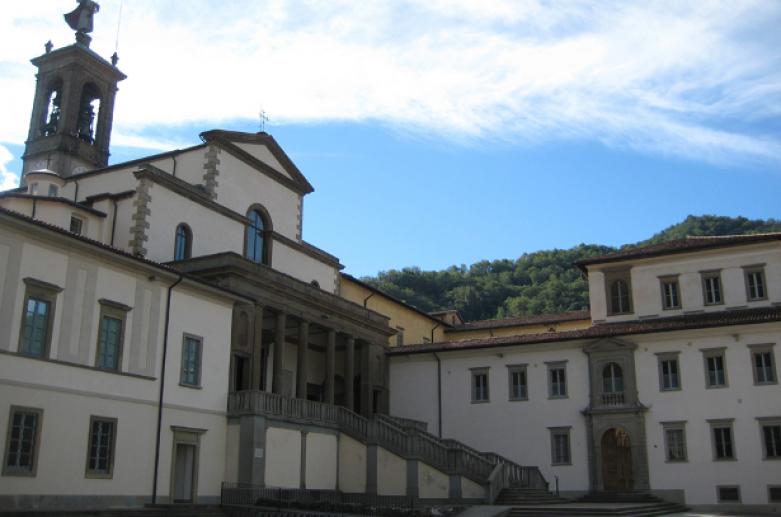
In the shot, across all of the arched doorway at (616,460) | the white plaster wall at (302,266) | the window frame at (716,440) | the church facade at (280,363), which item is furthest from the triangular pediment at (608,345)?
the white plaster wall at (302,266)

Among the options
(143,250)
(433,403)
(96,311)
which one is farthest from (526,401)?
(96,311)

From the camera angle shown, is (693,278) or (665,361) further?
(693,278)

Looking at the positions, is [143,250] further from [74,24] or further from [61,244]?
[74,24]

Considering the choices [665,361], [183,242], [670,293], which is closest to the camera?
[183,242]

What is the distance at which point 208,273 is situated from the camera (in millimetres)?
30000

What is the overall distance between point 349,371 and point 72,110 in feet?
74.5

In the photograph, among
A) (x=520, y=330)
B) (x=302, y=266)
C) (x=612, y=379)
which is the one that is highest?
(x=302, y=266)

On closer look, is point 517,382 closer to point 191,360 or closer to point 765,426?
point 765,426

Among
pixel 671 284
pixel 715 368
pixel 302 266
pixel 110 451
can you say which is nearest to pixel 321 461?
pixel 110 451

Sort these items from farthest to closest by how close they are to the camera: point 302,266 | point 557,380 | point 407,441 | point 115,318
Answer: point 302,266, point 557,380, point 407,441, point 115,318

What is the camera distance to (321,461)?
3092 cm

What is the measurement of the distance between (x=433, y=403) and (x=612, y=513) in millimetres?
14315

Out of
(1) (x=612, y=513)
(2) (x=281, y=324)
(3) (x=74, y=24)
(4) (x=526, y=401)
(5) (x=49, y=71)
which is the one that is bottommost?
(1) (x=612, y=513)

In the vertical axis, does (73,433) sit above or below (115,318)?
below
